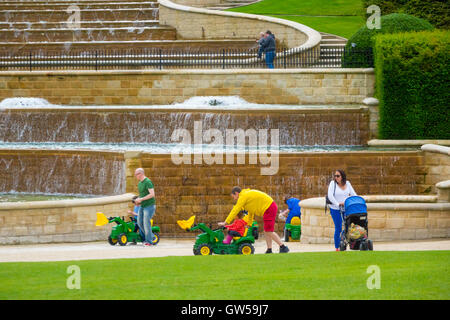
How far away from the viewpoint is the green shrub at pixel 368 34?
2986 cm

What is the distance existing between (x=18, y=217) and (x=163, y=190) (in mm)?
3975

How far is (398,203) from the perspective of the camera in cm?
1844

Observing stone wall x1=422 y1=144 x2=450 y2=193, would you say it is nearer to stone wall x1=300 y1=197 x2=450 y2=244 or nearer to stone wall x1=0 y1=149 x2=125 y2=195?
stone wall x1=300 y1=197 x2=450 y2=244

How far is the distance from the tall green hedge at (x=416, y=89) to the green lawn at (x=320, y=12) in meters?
12.1

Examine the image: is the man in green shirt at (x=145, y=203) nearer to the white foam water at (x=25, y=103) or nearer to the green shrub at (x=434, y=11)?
the white foam water at (x=25, y=103)

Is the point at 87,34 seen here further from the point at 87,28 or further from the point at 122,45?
the point at 122,45

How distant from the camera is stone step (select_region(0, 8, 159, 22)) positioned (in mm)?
39203

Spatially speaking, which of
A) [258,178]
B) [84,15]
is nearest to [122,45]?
[84,15]

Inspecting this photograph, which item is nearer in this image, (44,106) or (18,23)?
(44,106)

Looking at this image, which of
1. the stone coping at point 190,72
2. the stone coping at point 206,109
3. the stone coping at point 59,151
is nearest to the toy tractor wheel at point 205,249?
the stone coping at point 59,151

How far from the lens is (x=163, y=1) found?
129 feet

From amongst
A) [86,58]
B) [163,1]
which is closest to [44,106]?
[86,58]

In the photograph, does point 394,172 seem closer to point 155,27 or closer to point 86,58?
point 86,58
